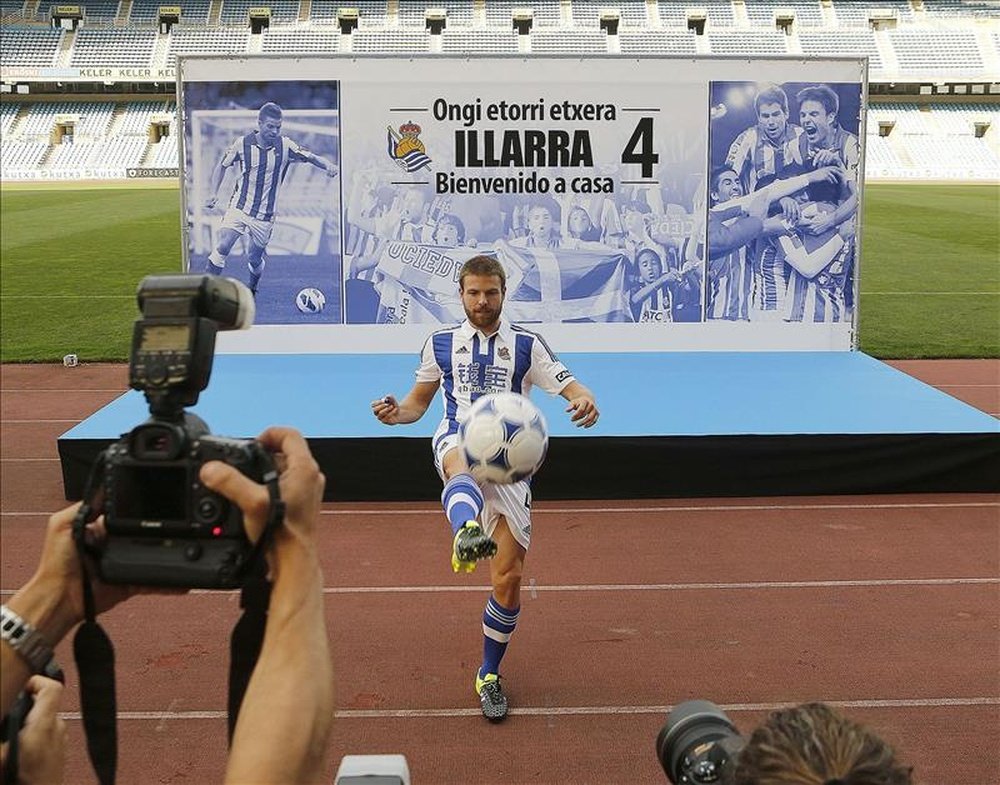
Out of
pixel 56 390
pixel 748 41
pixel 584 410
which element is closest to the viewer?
pixel 584 410

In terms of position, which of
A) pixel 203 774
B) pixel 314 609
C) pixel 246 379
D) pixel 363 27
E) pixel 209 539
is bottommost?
pixel 203 774

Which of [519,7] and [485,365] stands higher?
[519,7]

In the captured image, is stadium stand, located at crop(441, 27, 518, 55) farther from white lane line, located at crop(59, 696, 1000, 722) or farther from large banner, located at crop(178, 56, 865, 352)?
white lane line, located at crop(59, 696, 1000, 722)

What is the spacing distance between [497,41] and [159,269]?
32.9 metres

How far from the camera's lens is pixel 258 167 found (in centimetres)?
945

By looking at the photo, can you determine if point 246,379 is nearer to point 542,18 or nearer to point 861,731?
point 861,731

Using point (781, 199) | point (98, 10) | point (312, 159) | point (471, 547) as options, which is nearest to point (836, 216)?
point (781, 199)

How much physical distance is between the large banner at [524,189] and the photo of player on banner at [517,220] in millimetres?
19

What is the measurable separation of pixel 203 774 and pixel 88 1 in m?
57.7

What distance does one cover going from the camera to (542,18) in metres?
49.9

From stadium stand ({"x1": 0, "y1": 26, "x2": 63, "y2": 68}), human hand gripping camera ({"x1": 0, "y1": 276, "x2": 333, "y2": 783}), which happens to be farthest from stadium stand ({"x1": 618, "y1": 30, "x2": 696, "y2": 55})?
human hand gripping camera ({"x1": 0, "y1": 276, "x2": 333, "y2": 783})

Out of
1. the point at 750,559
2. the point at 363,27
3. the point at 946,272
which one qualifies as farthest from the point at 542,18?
the point at 750,559

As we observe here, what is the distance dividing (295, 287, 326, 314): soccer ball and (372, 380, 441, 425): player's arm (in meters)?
4.96

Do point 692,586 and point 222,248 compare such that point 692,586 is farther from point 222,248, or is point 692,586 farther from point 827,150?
point 222,248
